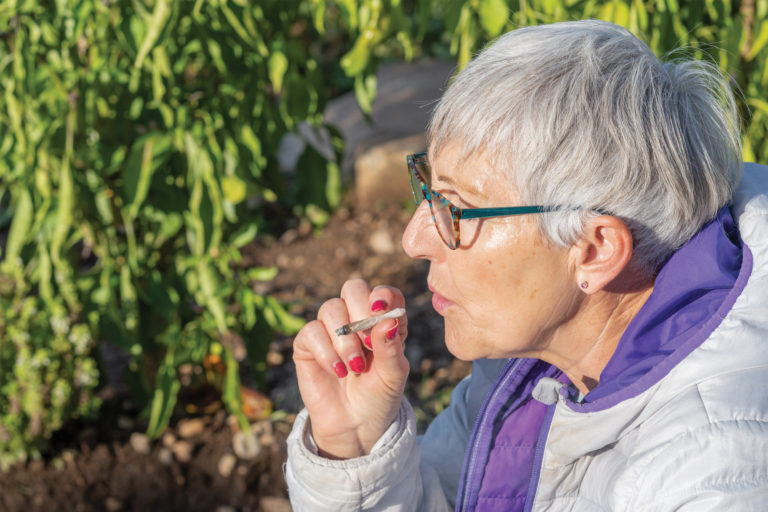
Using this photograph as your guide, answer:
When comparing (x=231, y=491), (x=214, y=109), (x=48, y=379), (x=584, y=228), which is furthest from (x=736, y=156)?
(x=48, y=379)

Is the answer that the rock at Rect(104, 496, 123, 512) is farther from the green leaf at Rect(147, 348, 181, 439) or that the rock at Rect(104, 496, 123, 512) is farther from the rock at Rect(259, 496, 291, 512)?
the rock at Rect(259, 496, 291, 512)

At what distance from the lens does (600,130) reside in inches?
50.3

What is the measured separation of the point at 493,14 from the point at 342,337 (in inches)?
37.2

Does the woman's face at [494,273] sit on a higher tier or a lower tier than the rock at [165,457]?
higher

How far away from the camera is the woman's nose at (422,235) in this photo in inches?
58.9

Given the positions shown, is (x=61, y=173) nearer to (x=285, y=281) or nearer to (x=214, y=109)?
(x=214, y=109)

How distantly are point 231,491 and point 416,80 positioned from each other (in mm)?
3947

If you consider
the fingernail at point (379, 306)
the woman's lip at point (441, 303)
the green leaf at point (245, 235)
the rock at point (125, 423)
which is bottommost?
the rock at point (125, 423)

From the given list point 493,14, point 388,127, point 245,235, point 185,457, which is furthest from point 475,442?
point 388,127

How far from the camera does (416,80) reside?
20.0 ft

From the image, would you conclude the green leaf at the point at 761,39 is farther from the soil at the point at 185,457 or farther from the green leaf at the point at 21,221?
the green leaf at the point at 21,221

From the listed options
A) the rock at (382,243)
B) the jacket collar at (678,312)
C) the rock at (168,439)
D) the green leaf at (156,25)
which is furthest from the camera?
the rock at (382,243)

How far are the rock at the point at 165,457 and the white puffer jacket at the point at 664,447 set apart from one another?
1457mm

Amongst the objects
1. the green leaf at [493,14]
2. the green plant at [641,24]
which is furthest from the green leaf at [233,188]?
the green leaf at [493,14]
